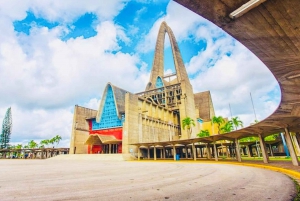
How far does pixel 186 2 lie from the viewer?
8.29 feet

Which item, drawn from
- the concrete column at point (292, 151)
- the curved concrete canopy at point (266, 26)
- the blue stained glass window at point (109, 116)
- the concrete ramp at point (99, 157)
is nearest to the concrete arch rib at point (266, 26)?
the curved concrete canopy at point (266, 26)

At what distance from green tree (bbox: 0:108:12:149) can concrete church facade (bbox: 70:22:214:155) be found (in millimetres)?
48932

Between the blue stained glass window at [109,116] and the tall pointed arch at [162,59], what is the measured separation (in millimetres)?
28198

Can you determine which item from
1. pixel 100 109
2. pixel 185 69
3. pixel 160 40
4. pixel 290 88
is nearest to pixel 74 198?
pixel 290 88

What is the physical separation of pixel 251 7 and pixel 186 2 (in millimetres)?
984

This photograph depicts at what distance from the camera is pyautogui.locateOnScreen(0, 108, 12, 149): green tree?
236 ft

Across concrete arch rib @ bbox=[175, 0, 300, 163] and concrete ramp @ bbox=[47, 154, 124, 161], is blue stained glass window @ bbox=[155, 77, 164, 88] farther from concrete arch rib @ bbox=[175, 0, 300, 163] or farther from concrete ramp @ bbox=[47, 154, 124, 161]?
concrete arch rib @ bbox=[175, 0, 300, 163]

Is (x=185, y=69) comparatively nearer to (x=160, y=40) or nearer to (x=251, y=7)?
(x=160, y=40)

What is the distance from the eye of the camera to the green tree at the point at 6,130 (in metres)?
71.8

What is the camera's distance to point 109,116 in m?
43.6

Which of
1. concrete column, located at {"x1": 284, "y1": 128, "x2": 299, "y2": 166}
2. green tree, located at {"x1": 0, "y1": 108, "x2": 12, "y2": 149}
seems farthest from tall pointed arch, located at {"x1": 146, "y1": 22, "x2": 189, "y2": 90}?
green tree, located at {"x1": 0, "y1": 108, "x2": 12, "y2": 149}

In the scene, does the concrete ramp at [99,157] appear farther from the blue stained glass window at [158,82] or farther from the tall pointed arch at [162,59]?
the blue stained glass window at [158,82]

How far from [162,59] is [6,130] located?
73.0 metres

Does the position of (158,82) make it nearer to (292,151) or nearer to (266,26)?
(292,151)
